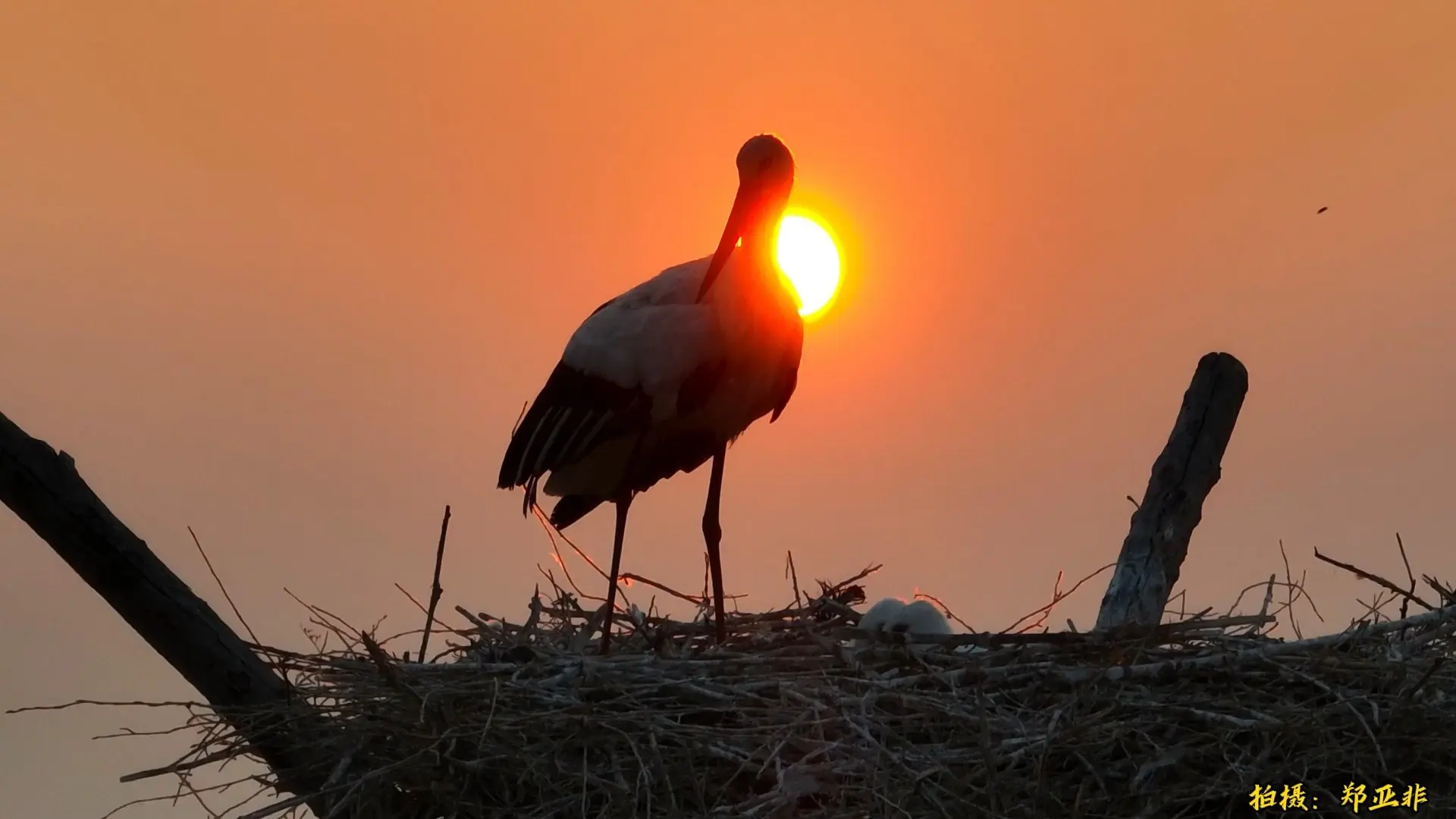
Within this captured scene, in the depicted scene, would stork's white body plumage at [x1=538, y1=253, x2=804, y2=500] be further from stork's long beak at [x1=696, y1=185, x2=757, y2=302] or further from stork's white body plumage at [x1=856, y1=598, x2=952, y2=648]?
stork's white body plumage at [x1=856, y1=598, x2=952, y2=648]

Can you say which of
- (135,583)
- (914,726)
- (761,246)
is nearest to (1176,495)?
(761,246)

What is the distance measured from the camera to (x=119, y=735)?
95.3 inches

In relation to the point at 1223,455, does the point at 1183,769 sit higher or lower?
lower

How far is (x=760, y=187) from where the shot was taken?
3.78 metres

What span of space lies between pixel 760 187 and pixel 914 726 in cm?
173

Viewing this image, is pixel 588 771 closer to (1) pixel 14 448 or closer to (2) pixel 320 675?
(2) pixel 320 675

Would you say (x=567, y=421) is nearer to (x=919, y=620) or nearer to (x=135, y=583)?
(x=919, y=620)

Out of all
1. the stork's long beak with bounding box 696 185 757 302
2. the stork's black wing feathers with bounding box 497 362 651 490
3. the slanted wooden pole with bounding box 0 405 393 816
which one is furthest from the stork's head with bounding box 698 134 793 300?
the slanted wooden pole with bounding box 0 405 393 816

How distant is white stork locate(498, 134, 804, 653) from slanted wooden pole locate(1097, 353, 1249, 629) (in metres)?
0.98

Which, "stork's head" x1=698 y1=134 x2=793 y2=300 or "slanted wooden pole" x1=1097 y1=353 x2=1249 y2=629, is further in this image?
"stork's head" x1=698 y1=134 x2=793 y2=300

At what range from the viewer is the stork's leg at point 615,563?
3462mm

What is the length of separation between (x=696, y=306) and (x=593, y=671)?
1.10 m

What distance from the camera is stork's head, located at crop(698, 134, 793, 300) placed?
12.3ft

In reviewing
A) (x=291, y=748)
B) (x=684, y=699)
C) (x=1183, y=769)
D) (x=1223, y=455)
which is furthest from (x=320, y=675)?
(x=1223, y=455)
